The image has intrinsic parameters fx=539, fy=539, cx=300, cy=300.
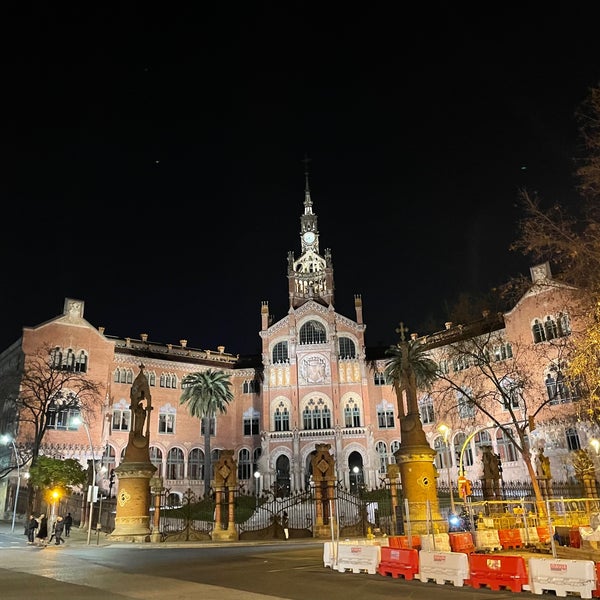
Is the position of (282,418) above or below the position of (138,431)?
above

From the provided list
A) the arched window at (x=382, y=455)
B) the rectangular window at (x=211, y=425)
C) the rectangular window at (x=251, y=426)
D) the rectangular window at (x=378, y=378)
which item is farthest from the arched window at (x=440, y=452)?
the rectangular window at (x=211, y=425)

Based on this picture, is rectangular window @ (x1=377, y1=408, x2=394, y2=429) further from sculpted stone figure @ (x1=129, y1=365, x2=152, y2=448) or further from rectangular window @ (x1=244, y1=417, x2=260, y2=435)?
sculpted stone figure @ (x1=129, y1=365, x2=152, y2=448)

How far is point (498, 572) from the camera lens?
38.5 feet

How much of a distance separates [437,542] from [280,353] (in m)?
47.6

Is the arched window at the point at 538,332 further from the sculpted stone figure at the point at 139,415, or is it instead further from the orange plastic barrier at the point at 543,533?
the sculpted stone figure at the point at 139,415

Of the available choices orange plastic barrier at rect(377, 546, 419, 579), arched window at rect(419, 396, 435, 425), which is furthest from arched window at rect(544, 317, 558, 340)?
orange plastic barrier at rect(377, 546, 419, 579)

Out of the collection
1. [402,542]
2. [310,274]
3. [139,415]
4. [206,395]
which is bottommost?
[402,542]

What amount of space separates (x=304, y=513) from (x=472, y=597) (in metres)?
30.4

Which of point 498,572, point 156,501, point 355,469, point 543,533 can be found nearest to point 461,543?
point 543,533

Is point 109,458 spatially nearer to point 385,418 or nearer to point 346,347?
point 346,347

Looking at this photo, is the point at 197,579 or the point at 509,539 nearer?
the point at 197,579

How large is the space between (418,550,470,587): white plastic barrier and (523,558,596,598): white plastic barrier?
1455 millimetres

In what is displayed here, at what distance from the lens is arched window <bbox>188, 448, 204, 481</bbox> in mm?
60447

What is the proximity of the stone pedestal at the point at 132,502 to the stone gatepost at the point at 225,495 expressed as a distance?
346 cm
